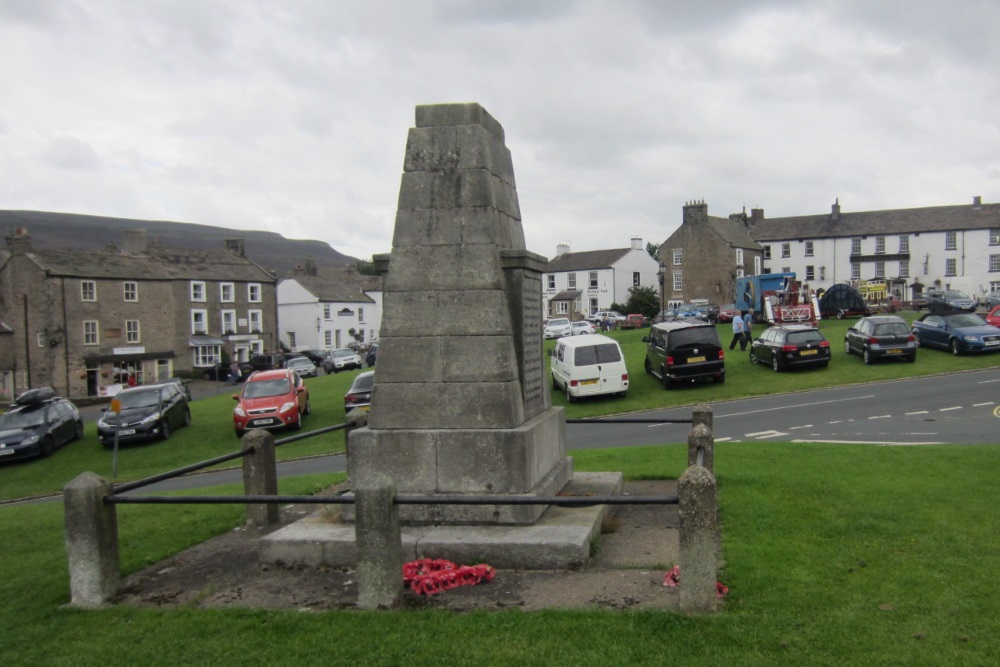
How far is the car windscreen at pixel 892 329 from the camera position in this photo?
28.2 m

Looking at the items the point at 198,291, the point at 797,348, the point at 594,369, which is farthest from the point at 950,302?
the point at 198,291

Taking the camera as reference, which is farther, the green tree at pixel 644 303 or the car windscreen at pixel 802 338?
the green tree at pixel 644 303

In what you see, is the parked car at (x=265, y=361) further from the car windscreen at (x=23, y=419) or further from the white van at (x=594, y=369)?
the white van at (x=594, y=369)

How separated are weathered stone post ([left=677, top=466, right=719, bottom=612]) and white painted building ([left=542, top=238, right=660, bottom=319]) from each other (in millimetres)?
74005

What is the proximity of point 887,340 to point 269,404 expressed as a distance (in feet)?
70.5

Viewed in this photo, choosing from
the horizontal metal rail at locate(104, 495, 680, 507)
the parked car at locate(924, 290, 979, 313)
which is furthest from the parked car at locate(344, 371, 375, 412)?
the parked car at locate(924, 290, 979, 313)

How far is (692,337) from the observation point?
2606 cm

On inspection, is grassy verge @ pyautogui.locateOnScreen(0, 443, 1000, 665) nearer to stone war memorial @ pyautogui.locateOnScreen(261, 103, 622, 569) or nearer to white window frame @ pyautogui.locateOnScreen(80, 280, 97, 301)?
stone war memorial @ pyautogui.locateOnScreen(261, 103, 622, 569)

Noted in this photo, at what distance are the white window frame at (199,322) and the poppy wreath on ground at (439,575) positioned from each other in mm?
57328

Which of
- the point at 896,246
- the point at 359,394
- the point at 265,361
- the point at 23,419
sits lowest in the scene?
the point at 265,361

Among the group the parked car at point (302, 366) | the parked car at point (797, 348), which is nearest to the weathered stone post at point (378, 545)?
the parked car at point (797, 348)

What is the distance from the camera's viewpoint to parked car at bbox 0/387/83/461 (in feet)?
77.3

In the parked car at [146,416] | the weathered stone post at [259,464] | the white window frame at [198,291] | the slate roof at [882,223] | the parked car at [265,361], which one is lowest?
the parked car at [265,361]

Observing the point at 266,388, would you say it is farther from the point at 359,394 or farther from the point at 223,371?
the point at 223,371
